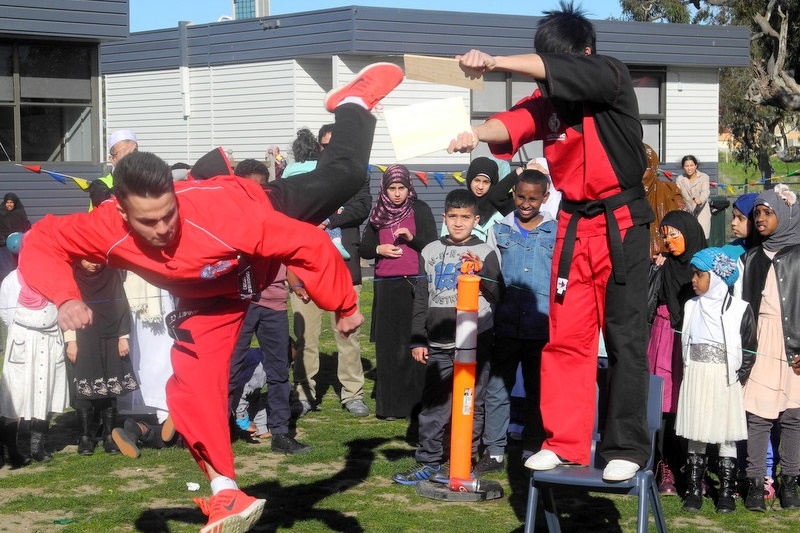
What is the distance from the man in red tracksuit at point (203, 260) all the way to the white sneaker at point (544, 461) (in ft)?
3.31

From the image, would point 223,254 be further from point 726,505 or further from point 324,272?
point 726,505

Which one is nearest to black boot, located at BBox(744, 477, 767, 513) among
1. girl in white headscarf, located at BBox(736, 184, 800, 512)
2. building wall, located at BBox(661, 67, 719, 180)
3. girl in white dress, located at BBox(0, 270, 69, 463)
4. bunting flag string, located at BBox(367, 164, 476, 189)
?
girl in white headscarf, located at BBox(736, 184, 800, 512)

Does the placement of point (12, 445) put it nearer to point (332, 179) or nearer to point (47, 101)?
point (332, 179)

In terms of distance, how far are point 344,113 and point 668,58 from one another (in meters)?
17.0

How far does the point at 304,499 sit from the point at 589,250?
2.70 m

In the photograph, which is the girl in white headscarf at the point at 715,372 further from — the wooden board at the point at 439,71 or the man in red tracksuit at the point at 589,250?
the wooden board at the point at 439,71

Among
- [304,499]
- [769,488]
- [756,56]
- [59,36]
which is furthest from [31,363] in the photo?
[756,56]

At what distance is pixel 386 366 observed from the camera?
8.45m

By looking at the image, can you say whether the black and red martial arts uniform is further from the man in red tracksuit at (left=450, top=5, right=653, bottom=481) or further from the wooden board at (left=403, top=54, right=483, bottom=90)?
the wooden board at (left=403, top=54, right=483, bottom=90)

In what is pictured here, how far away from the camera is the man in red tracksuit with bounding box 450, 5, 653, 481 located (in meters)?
4.55

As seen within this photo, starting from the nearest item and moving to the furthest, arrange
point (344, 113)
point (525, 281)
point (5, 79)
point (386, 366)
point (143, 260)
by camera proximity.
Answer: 1. point (143, 260)
2. point (344, 113)
3. point (525, 281)
4. point (386, 366)
5. point (5, 79)

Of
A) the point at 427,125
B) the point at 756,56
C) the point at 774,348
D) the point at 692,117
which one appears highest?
the point at 756,56

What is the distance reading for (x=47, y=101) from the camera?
54.3 feet

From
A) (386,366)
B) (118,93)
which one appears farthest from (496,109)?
(386,366)
